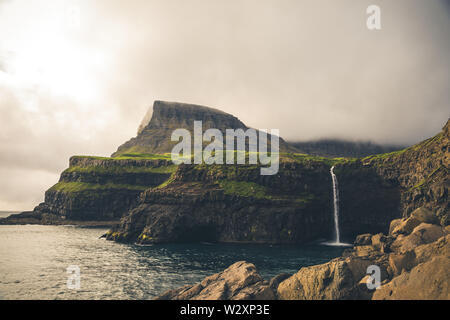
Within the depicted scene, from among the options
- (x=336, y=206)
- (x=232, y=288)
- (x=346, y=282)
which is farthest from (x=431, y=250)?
(x=336, y=206)

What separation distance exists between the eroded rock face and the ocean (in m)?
8.14

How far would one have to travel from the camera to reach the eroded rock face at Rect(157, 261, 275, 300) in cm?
2952

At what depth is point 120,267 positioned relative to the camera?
55219mm

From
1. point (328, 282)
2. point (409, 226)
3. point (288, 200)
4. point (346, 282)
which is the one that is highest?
point (288, 200)

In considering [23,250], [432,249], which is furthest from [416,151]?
[23,250]

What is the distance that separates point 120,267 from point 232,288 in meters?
32.6

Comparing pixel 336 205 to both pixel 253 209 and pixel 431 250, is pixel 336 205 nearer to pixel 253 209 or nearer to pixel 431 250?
pixel 253 209

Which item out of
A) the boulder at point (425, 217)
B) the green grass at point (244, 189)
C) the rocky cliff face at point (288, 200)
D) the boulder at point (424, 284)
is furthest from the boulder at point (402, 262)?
the green grass at point (244, 189)

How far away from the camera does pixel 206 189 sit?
110125 mm

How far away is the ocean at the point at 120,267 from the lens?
40.2 metres

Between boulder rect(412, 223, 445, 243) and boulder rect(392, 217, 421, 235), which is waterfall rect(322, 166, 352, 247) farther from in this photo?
boulder rect(412, 223, 445, 243)

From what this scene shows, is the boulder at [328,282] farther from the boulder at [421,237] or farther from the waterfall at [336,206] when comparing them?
the waterfall at [336,206]

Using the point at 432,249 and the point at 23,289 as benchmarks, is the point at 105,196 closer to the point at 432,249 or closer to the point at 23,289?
the point at 23,289
